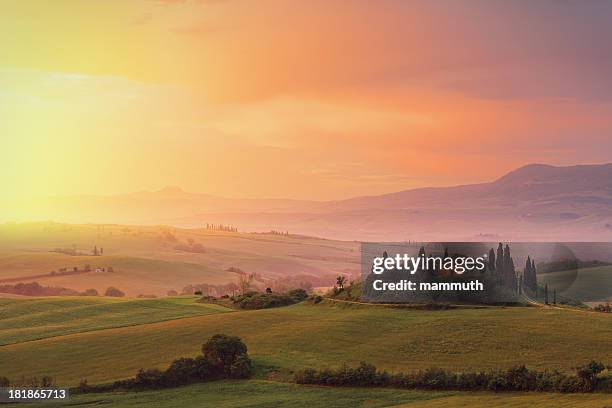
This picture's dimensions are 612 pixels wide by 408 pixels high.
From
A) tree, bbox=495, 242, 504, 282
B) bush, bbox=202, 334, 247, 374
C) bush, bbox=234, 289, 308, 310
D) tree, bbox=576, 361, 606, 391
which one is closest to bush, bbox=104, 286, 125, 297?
bush, bbox=234, 289, 308, 310

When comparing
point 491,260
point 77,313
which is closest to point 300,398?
point 491,260

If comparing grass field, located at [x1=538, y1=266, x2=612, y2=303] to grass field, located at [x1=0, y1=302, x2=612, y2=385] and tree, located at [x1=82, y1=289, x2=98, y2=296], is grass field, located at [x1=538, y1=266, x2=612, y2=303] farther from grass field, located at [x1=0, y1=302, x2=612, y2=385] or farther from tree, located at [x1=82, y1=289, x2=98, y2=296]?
tree, located at [x1=82, y1=289, x2=98, y2=296]

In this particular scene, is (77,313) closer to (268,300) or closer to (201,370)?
(268,300)

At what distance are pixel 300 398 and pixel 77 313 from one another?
5847cm

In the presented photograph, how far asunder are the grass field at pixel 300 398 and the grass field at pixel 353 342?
504 cm

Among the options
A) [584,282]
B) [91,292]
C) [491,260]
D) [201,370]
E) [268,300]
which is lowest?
[91,292]

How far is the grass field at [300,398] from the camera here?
45.4 meters

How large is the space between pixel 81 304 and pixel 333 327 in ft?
160

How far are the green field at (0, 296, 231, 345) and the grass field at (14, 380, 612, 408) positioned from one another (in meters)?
32.9

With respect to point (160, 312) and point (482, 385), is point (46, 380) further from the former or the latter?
point (160, 312)

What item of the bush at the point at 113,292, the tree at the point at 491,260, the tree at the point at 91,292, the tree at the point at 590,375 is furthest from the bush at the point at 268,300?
the tree at the point at 91,292

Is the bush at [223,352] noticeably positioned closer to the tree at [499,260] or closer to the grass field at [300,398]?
the grass field at [300,398]

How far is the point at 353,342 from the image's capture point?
70.9m

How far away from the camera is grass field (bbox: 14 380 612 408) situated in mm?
45406
